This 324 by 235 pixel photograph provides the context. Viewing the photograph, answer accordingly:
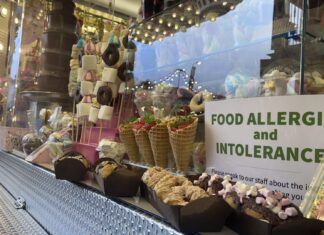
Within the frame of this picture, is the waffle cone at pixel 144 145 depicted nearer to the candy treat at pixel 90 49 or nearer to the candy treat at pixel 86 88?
the candy treat at pixel 86 88

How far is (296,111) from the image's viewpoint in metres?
1.02

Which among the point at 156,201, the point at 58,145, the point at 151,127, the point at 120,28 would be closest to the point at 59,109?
the point at 58,145

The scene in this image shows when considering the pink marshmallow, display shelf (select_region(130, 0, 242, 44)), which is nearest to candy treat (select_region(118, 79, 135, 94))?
display shelf (select_region(130, 0, 242, 44))

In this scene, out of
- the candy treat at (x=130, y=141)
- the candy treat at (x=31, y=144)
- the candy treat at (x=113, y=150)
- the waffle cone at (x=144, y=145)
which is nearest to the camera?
the waffle cone at (x=144, y=145)

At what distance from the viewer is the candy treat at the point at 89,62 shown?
246 centimetres

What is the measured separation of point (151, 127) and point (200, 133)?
0.72ft

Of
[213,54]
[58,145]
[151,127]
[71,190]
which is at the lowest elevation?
[71,190]

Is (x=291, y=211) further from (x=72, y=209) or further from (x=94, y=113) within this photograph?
(x=94, y=113)

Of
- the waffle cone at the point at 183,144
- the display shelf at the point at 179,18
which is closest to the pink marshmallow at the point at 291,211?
the waffle cone at the point at 183,144

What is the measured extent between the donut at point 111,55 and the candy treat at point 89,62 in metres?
0.28

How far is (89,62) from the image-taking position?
2480 mm

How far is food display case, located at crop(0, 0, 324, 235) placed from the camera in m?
0.94

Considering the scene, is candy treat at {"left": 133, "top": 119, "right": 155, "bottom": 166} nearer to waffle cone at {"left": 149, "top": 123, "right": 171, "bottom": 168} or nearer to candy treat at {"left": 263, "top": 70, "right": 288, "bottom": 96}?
waffle cone at {"left": 149, "top": 123, "right": 171, "bottom": 168}

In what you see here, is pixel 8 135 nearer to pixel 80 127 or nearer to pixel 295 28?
pixel 80 127
